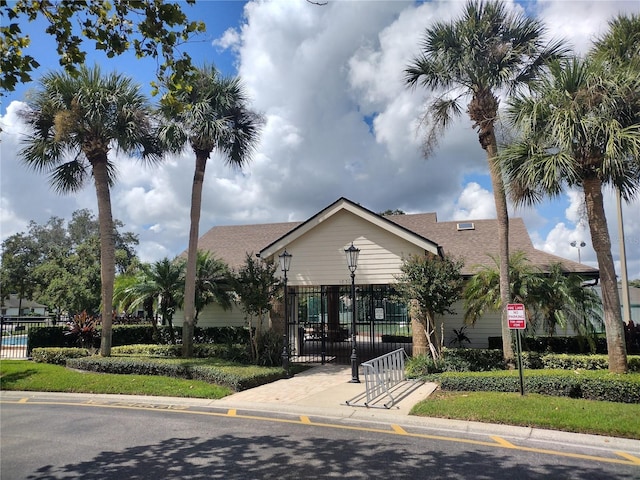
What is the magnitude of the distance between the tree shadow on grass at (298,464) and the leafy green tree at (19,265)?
5071cm

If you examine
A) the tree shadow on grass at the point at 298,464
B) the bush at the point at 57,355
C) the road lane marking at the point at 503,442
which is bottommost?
the road lane marking at the point at 503,442

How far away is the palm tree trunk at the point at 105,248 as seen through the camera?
14781 mm

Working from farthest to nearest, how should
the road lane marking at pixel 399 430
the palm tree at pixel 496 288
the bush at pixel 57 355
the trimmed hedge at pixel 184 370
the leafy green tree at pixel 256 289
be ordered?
1. the bush at pixel 57 355
2. the palm tree at pixel 496 288
3. the leafy green tree at pixel 256 289
4. the trimmed hedge at pixel 184 370
5. the road lane marking at pixel 399 430

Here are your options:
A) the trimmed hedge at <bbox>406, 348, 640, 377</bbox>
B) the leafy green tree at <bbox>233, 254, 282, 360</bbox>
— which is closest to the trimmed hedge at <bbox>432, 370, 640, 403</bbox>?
the trimmed hedge at <bbox>406, 348, 640, 377</bbox>

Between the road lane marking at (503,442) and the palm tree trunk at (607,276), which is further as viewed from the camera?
the palm tree trunk at (607,276)

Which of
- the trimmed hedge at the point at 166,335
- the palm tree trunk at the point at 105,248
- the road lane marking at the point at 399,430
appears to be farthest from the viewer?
the trimmed hedge at the point at 166,335

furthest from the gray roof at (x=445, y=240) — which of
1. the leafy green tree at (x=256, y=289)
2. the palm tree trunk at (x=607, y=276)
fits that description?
the palm tree trunk at (x=607, y=276)

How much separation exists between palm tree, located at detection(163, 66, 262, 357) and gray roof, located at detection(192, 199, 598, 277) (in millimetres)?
3197

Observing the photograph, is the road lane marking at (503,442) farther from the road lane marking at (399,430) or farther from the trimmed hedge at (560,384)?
the trimmed hedge at (560,384)

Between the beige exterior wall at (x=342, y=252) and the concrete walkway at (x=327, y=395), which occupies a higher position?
the beige exterior wall at (x=342, y=252)

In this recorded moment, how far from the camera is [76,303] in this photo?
104ft

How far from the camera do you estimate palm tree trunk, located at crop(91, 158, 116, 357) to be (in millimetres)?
14781

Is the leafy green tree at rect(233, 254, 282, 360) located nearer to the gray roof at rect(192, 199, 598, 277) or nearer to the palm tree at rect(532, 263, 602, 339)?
the gray roof at rect(192, 199, 598, 277)

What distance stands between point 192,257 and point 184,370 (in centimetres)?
423
